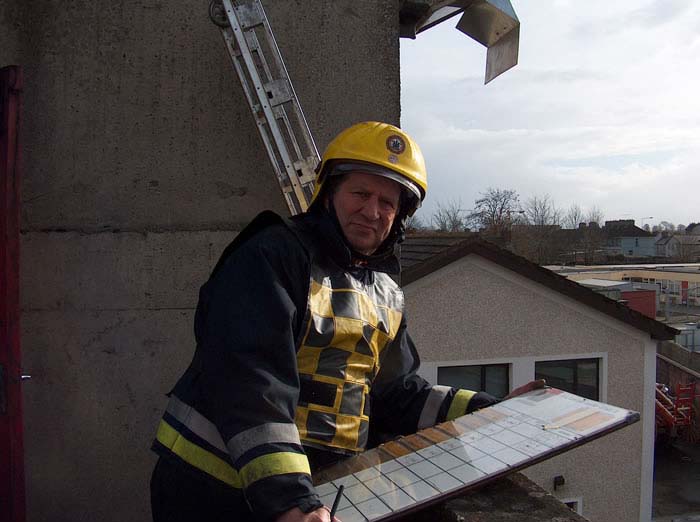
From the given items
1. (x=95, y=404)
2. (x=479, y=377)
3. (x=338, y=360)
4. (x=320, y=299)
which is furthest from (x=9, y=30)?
(x=479, y=377)

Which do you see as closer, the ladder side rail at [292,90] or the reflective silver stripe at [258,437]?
the reflective silver stripe at [258,437]

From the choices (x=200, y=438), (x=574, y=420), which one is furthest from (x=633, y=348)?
(x=200, y=438)

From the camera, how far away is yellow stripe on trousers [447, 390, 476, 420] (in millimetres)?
2273

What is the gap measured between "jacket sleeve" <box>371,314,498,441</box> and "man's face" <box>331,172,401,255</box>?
480 mm

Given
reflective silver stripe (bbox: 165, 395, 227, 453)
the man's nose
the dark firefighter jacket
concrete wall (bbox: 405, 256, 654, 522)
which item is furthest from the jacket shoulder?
concrete wall (bbox: 405, 256, 654, 522)

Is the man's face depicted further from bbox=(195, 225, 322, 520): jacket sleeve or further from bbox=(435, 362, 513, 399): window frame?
bbox=(435, 362, 513, 399): window frame

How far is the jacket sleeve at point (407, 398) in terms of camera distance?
2.29 metres

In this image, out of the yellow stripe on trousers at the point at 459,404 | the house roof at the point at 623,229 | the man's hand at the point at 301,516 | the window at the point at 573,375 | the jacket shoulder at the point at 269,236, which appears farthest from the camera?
the house roof at the point at 623,229

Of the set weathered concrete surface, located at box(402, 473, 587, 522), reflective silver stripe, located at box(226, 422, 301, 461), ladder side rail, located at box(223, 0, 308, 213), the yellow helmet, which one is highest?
ladder side rail, located at box(223, 0, 308, 213)

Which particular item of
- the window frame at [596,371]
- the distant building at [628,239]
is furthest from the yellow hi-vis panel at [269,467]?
the distant building at [628,239]

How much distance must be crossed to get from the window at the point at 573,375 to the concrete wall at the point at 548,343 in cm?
17

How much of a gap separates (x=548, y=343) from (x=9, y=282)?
990cm

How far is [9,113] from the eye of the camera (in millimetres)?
2357

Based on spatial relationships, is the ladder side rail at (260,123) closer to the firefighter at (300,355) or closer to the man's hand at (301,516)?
the firefighter at (300,355)
